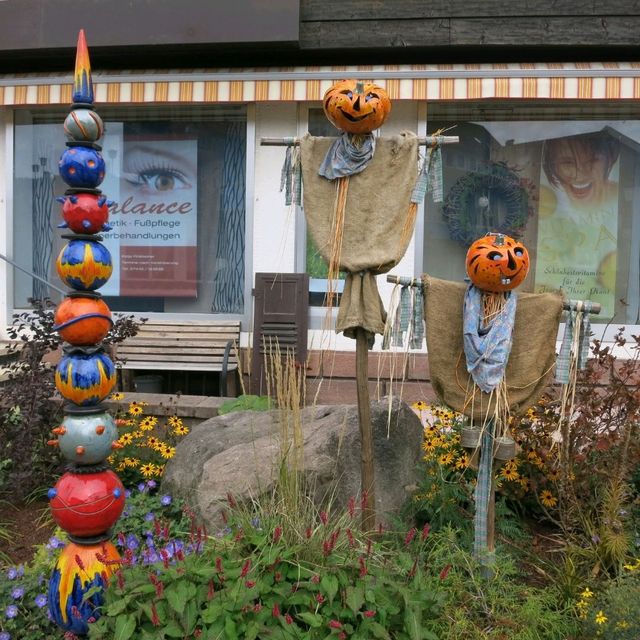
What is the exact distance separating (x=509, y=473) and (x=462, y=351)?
82 cm

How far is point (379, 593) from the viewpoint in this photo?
91.2 inches

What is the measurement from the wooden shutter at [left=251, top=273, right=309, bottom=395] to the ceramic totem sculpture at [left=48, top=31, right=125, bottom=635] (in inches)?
147

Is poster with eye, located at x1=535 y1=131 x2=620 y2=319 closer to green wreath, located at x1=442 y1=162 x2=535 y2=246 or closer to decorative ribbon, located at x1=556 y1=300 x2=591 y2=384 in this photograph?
green wreath, located at x1=442 y1=162 x2=535 y2=246

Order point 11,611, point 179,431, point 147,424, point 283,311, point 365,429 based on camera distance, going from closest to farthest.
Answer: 1. point 11,611
2. point 365,429
3. point 147,424
4. point 179,431
5. point 283,311

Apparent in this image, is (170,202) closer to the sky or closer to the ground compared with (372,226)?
closer to the sky

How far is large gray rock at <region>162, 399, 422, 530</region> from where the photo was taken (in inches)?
120

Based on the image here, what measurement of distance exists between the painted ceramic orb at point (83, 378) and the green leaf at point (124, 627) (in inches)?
30.6

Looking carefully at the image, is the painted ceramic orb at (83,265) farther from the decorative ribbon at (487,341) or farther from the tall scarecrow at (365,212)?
the decorative ribbon at (487,341)

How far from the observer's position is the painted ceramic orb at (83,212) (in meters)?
2.52

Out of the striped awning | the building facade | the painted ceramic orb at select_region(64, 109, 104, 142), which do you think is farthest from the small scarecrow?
the striped awning

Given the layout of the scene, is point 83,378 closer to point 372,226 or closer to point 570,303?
point 372,226

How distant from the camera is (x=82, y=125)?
253 centimetres

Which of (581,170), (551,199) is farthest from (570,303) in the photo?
(581,170)

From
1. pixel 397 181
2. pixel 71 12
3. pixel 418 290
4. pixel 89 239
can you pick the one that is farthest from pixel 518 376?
pixel 71 12
